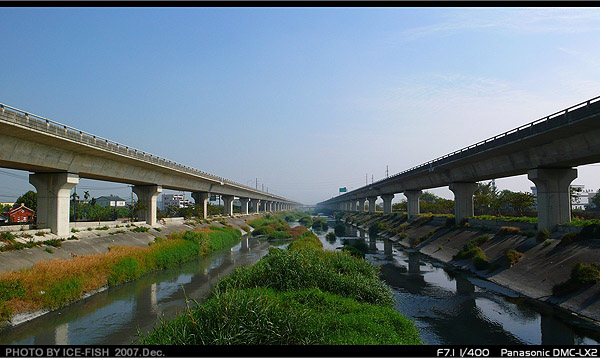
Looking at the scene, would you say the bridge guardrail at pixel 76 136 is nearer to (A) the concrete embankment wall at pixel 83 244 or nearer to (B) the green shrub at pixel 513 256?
(A) the concrete embankment wall at pixel 83 244

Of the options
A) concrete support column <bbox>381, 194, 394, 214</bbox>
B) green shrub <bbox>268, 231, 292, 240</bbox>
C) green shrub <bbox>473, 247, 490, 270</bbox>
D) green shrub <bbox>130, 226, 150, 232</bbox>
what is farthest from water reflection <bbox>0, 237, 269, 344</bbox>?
concrete support column <bbox>381, 194, 394, 214</bbox>

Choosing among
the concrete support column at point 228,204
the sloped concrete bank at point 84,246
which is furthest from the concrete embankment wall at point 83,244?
the concrete support column at point 228,204

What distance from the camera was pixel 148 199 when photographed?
51.7m

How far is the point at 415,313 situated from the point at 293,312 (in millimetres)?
11532

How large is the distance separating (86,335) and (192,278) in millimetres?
14954

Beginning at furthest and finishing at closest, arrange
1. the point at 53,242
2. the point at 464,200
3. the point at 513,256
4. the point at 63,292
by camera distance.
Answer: the point at 464,200 → the point at 513,256 → the point at 53,242 → the point at 63,292

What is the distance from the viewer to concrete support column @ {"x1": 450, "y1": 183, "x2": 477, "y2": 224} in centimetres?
5103

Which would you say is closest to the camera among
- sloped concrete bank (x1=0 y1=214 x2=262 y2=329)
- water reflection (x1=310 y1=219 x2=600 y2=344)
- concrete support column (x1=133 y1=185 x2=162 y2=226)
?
water reflection (x1=310 y1=219 x2=600 y2=344)

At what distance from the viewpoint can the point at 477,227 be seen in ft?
149

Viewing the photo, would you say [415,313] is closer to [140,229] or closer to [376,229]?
[140,229]

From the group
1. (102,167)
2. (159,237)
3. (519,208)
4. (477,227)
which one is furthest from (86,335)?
(519,208)

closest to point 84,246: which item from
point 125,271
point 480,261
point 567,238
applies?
point 125,271

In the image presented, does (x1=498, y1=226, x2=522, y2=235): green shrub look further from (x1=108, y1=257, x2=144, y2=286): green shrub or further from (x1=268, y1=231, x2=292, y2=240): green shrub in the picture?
(x1=268, y1=231, x2=292, y2=240): green shrub

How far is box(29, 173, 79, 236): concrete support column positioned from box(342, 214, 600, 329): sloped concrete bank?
37787 mm
